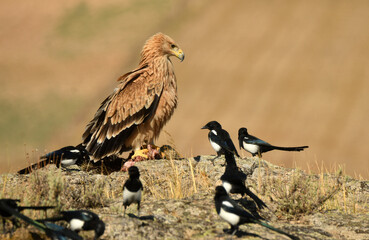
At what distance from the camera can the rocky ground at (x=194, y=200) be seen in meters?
5.02

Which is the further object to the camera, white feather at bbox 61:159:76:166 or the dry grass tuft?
white feather at bbox 61:159:76:166

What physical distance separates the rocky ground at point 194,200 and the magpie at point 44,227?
0.25m

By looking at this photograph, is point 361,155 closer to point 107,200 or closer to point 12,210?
point 107,200

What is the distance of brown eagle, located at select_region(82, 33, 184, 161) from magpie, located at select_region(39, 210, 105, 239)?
3967 mm

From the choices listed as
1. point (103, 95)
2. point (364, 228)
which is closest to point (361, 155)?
point (364, 228)

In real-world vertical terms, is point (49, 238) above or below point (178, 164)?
below

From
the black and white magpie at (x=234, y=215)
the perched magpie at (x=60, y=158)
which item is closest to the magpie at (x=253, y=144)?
the perched magpie at (x=60, y=158)

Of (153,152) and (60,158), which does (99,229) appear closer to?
(60,158)

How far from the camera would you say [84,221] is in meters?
4.59

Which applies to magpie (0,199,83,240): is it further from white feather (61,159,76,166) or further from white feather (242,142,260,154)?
white feather (242,142,260,154)

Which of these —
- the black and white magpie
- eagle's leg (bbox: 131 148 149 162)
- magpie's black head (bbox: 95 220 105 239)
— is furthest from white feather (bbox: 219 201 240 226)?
eagle's leg (bbox: 131 148 149 162)

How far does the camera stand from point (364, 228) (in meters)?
5.80

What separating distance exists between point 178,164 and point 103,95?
5420 centimetres

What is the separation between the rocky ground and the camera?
5020 mm
